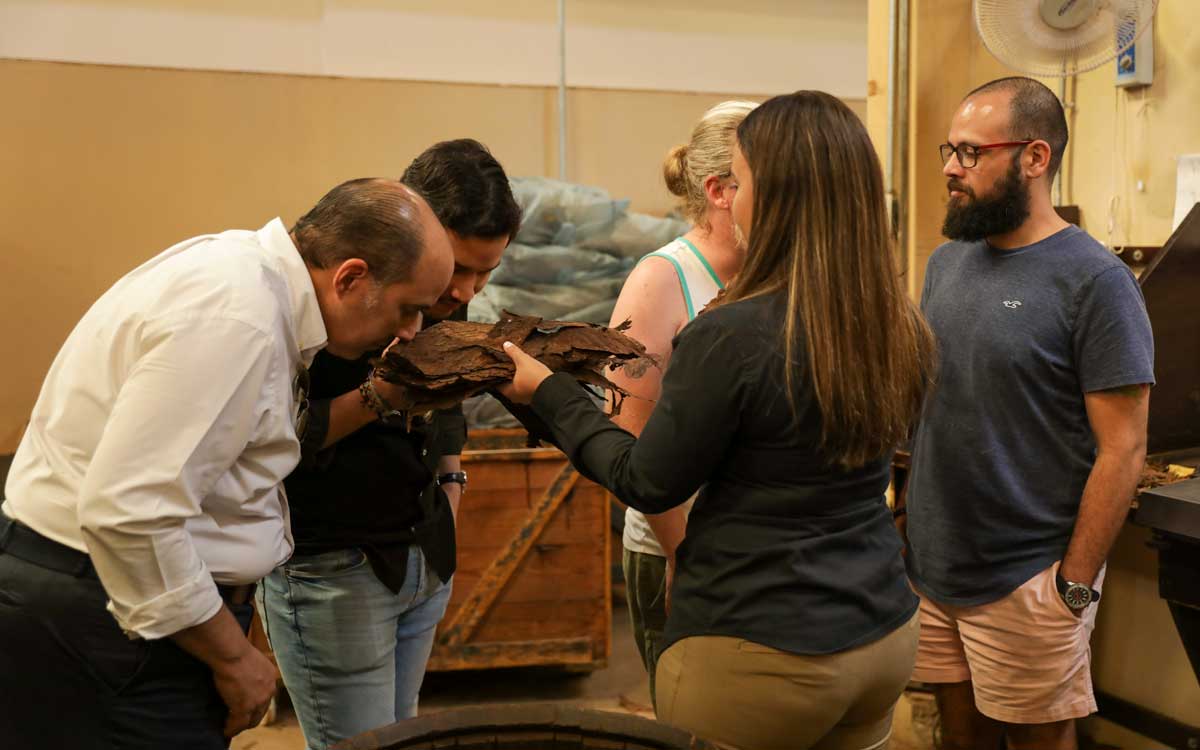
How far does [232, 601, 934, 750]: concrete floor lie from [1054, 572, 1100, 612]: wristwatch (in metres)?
1.26

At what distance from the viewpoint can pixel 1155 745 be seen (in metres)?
3.20

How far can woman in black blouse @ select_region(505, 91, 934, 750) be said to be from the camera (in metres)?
1.39

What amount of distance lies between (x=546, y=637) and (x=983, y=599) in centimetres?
183

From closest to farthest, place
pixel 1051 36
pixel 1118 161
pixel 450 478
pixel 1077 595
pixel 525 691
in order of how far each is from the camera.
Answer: pixel 450 478
pixel 1077 595
pixel 1051 36
pixel 1118 161
pixel 525 691

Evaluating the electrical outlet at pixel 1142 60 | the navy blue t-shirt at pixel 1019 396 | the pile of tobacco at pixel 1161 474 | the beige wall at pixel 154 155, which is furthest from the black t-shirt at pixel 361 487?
the beige wall at pixel 154 155

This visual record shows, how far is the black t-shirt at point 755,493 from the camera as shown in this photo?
4.57 ft

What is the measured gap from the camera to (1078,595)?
7.67 feet

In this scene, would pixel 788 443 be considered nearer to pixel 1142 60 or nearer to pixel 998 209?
pixel 998 209

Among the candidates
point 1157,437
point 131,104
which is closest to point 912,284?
point 1157,437

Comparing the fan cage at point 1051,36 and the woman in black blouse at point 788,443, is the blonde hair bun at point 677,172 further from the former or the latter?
the fan cage at point 1051,36

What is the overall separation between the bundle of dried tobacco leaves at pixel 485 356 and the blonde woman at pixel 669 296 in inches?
2.1

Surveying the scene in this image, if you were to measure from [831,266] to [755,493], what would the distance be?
1.06ft

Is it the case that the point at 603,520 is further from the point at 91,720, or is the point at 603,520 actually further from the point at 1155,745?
the point at 91,720

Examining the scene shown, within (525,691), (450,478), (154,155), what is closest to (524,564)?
(525,691)
